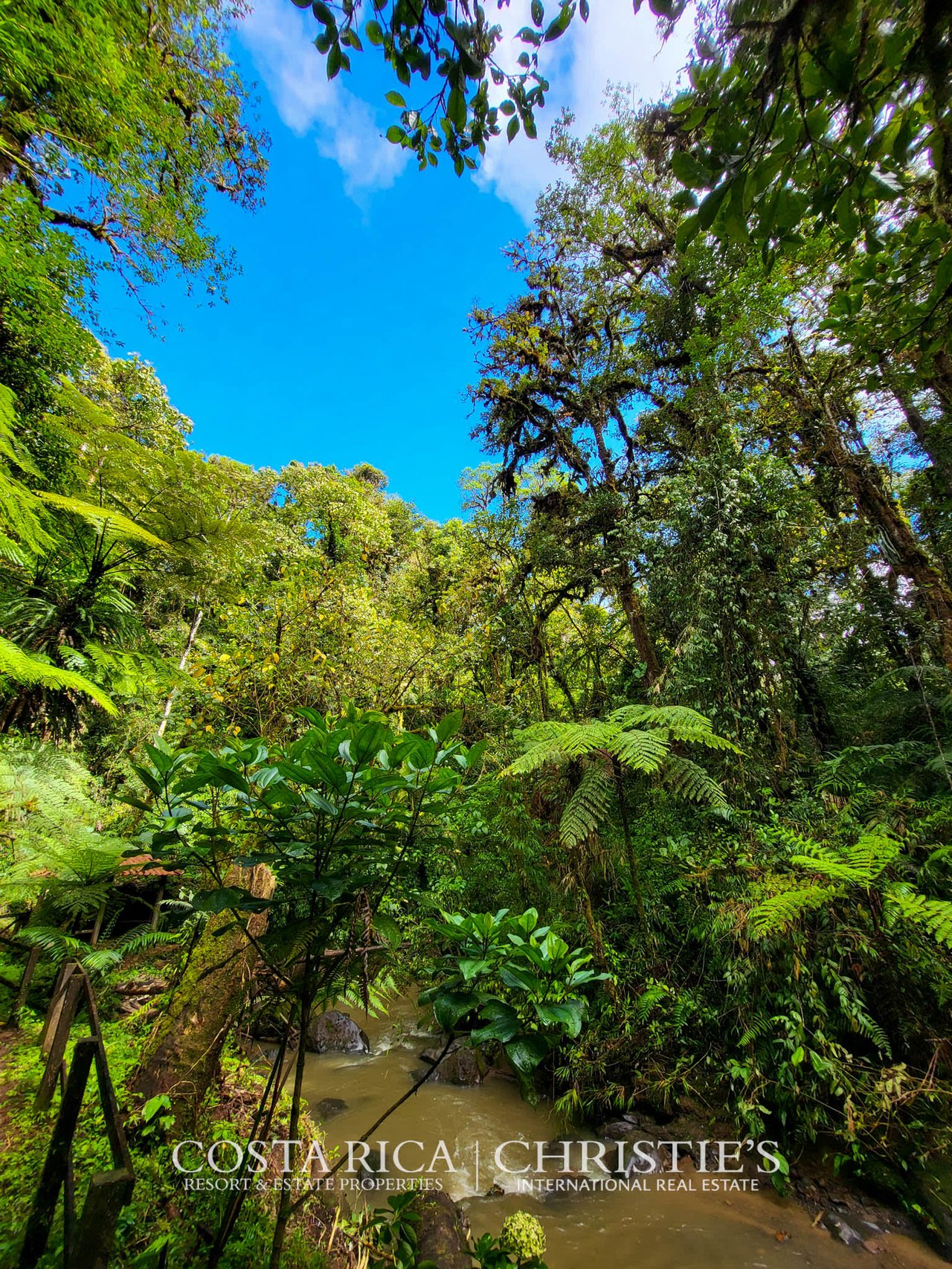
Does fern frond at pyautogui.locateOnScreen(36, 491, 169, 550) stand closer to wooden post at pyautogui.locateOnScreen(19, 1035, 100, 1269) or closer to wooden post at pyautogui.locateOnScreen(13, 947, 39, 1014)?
wooden post at pyautogui.locateOnScreen(19, 1035, 100, 1269)

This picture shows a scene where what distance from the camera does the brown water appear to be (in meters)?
2.29

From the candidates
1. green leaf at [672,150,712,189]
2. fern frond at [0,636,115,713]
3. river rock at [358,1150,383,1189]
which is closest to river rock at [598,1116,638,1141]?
river rock at [358,1150,383,1189]

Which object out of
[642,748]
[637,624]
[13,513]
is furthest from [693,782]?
[13,513]

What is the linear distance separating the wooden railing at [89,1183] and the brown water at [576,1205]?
5.77 ft

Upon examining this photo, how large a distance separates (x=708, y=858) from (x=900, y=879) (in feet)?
3.61

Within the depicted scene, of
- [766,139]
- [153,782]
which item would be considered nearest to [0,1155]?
[153,782]

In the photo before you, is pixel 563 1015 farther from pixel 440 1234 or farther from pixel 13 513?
pixel 13 513

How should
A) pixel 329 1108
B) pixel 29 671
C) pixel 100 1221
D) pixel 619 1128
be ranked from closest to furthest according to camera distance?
pixel 100 1221
pixel 29 671
pixel 619 1128
pixel 329 1108

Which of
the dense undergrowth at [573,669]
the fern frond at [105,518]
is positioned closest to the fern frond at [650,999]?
the dense undergrowth at [573,669]

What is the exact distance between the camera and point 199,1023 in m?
2.26

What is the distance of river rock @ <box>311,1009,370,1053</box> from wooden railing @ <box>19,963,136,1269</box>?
4.11m

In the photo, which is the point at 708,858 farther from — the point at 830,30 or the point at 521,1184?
the point at 830,30

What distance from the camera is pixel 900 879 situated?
2666mm

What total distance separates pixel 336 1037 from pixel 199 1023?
10.6 ft
